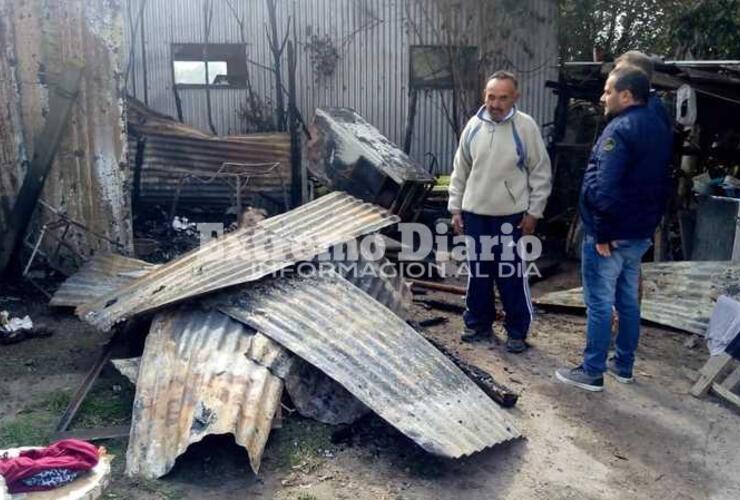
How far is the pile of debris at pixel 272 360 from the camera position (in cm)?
337

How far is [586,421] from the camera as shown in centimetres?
404

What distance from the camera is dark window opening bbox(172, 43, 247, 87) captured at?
10781mm

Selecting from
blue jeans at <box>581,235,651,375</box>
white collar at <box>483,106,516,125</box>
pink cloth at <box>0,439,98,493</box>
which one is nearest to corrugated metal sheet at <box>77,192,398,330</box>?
white collar at <box>483,106,516,125</box>

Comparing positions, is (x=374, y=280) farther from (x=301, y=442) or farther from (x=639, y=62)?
(x=639, y=62)

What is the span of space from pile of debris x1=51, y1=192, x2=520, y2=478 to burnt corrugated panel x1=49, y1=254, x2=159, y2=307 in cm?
66

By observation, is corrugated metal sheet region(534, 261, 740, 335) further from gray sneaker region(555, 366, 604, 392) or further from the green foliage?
the green foliage

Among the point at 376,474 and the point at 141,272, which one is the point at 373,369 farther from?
the point at 141,272

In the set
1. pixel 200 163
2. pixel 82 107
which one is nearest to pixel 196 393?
pixel 82 107

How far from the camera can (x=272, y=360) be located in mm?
3699

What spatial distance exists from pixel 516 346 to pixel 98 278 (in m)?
3.41

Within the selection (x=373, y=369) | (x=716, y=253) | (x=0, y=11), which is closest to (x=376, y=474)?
(x=373, y=369)

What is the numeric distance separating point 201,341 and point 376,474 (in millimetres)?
1247

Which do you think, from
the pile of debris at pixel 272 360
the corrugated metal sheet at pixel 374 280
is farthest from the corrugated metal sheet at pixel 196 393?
the corrugated metal sheet at pixel 374 280

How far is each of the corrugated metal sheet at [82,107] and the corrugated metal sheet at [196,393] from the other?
2661 mm
